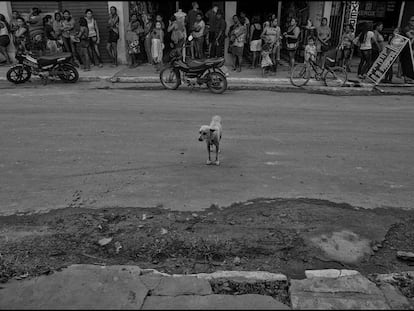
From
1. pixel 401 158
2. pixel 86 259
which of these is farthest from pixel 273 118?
pixel 86 259

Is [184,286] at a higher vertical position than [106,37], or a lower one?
lower

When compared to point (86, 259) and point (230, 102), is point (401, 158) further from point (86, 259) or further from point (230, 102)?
point (86, 259)

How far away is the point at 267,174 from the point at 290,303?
2917 mm

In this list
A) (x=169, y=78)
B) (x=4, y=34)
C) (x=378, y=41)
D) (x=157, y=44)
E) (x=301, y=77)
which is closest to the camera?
(x=169, y=78)

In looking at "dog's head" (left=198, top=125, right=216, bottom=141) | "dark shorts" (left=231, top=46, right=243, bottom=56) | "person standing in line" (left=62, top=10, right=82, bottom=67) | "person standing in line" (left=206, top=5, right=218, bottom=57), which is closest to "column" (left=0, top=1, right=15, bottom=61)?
"person standing in line" (left=62, top=10, right=82, bottom=67)

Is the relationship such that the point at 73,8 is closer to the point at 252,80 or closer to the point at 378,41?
the point at 252,80

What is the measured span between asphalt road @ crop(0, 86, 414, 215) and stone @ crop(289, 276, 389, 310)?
1870mm

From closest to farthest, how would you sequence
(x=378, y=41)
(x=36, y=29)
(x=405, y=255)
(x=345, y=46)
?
(x=405, y=255)
(x=378, y=41)
(x=345, y=46)
(x=36, y=29)

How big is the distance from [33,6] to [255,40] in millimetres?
8567

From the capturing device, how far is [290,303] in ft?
11.2

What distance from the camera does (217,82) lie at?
36.4 ft

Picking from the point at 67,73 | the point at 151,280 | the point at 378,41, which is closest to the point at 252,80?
the point at 378,41

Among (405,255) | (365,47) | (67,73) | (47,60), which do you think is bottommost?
(405,255)

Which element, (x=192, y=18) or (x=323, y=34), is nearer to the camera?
(x=323, y=34)
